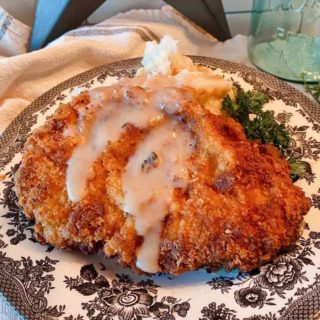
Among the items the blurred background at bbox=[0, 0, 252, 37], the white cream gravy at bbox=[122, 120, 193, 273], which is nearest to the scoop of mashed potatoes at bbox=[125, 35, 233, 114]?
the white cream gravy at bbox=[122, 120, 193, 273]

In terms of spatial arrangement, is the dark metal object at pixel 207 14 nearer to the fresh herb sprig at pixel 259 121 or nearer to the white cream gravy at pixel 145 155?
the fresh herb sprig at pixel 259 121

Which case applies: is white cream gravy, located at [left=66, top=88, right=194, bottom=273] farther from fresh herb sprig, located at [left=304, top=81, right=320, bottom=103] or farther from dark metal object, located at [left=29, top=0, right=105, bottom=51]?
dark metal object, located at [left=29, top=0, right=105, bottom=51]

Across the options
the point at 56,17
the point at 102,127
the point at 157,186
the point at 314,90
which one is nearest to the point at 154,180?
the point at 157,186

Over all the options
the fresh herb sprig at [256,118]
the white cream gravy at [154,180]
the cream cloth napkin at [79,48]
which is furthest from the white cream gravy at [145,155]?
the cream cloth napkin at [79,48]

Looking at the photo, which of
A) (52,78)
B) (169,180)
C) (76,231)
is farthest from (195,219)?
(52,78)

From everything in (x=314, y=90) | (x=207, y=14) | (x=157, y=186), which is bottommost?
(x=314, y=90)

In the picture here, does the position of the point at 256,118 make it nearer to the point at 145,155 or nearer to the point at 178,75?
the point at 178,75
